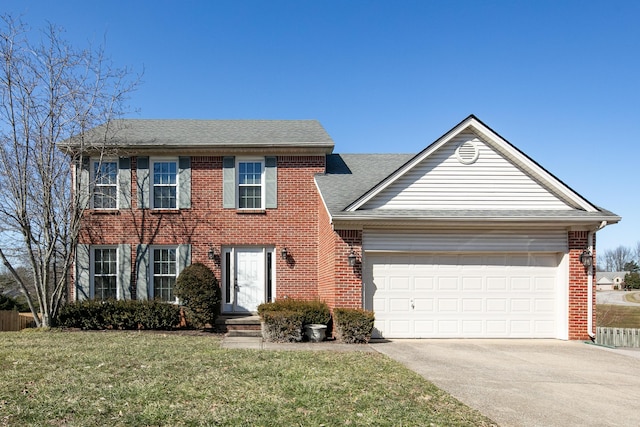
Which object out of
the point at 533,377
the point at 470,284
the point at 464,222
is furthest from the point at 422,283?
the point at 533,377

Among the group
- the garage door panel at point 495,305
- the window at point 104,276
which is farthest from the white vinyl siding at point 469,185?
the window at point 104,276

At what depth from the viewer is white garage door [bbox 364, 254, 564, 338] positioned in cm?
1301

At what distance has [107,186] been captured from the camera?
16109 millimetres

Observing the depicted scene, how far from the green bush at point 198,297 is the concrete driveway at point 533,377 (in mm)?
5131

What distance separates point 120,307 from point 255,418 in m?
9.84

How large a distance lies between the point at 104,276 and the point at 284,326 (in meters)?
7.01

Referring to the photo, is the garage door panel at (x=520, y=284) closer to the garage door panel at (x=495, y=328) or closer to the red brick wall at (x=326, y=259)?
the garage door panel at (x=495, y=328)

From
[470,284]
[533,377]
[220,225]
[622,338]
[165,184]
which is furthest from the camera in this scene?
[165,184]

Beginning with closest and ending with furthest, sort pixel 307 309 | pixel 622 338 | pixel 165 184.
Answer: pixel 307 309
pixel 622 338
pixel 165 184

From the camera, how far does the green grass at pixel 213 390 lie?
5836mm

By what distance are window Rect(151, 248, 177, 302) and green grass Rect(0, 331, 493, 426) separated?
535 cm

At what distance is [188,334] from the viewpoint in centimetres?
1369

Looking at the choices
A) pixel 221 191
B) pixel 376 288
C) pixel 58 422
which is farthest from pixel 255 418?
pixel 221 191

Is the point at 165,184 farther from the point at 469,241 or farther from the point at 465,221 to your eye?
the point at 469,241
